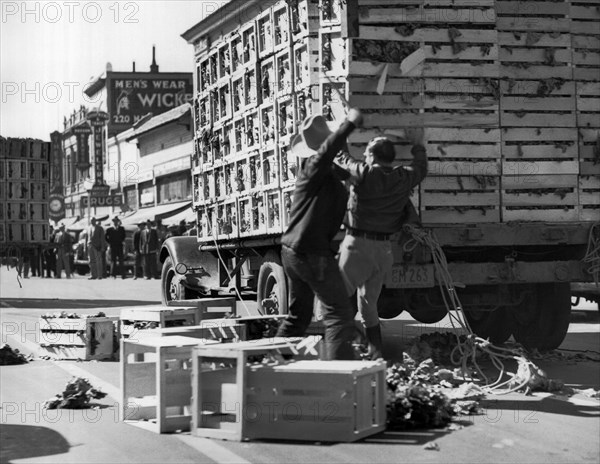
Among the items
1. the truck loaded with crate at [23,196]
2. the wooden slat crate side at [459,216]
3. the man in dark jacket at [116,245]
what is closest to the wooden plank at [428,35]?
the wooden slat crate side at [459,216]

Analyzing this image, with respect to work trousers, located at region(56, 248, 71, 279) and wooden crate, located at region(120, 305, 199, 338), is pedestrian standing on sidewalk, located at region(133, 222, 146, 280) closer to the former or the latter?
work trousers, located at region(56, 248, 71, 279)

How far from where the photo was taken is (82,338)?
1238 cm

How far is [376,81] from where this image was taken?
10.6 m

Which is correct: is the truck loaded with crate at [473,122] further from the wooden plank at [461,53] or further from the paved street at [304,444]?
the paved street at [304,444]

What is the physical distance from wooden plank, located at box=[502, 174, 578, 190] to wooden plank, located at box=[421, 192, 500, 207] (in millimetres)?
176

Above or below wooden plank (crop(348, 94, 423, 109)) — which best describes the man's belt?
below

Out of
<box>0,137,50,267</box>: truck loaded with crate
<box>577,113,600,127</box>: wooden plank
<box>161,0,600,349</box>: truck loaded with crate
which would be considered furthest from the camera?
<box>0,137,50,267</box>: truck loaded with crate

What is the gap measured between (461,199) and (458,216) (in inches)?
6.7


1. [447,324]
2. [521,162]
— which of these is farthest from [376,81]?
[447,324]

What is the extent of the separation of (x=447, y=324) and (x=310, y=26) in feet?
22.2

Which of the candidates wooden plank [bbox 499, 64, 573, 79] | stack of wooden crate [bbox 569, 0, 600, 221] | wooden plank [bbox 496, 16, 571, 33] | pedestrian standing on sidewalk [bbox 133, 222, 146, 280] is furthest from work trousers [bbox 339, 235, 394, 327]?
pedestrian standing on sidewalk [bbox 133, 222, 146, 280]

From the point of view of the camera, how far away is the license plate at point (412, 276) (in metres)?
10.3

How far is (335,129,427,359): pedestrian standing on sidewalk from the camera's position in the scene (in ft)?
31.4

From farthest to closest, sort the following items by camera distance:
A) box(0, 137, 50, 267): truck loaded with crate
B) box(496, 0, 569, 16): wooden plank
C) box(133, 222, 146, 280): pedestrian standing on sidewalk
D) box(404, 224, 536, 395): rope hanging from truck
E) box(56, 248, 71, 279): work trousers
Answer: box(56, 248, 71, 279): work trousers → box(133, 222, 146, 280): pedestrian standing on sidewalk → box(0, 137, 50, 267): truck loaded with crate → box(496, 0, 569, 16): wooden plank → box(404, 224, 536, 395): rope hanging from truck
